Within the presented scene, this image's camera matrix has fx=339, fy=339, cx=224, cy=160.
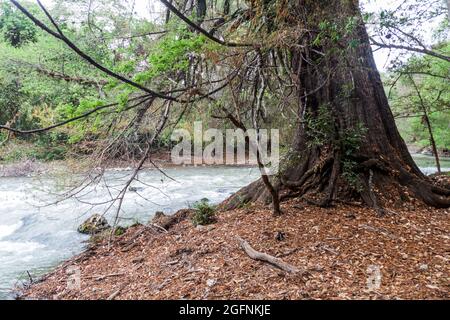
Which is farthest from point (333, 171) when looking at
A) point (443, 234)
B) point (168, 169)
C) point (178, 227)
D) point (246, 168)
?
point (168, 169)

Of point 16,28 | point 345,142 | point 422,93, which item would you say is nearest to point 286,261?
point 345,142

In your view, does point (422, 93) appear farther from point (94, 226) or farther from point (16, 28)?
point (16, 28)

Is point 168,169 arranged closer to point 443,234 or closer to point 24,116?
point 24,116

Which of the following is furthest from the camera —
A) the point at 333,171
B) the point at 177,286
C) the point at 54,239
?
the point at 54,239

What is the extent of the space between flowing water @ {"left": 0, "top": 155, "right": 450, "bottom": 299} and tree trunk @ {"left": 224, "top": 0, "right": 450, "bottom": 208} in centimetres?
229

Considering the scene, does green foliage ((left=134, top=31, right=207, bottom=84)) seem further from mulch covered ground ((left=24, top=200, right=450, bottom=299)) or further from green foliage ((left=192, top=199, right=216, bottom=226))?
green foliage ((left=192, top=199, right=216, bottom=226))

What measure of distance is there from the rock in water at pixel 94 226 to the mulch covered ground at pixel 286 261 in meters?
1.97

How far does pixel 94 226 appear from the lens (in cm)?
740

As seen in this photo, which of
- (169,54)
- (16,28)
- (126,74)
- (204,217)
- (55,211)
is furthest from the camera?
(16,28)

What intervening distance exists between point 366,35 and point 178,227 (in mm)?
3930

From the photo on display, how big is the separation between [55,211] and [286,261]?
25.4 feet

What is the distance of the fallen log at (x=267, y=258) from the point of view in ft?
10.3

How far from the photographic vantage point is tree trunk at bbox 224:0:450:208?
4695 mm
